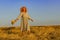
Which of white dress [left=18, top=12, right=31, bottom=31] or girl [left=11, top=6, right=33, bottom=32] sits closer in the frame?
girl [left=11, top=6, right=33, bottom=32]

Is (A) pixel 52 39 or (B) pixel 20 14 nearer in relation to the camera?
(A) pixel 52 39

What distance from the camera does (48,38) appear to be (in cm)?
1485

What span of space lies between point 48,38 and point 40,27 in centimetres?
356

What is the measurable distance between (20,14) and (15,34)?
1.23 m

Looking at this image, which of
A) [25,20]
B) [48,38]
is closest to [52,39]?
[48,38]

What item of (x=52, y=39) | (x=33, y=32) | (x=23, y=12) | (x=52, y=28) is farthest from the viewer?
(x=52, y=28)

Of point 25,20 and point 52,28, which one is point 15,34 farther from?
point 52,28

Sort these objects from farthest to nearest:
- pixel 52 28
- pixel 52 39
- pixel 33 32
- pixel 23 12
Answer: pixel 52 28 → pixel 33 32 → pixel 23 12 → pixel 52 39

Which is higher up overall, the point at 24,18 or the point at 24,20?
the point at 24,18

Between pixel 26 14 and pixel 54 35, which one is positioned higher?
pixel 26 14

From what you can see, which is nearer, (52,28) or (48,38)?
(48,38)

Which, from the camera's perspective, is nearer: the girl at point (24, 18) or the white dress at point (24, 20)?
the girl at point (24, 18)

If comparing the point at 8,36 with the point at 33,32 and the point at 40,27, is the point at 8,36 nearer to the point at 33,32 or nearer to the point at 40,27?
the point at 33,32

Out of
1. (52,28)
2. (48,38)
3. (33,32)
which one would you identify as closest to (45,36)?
(48,38)
